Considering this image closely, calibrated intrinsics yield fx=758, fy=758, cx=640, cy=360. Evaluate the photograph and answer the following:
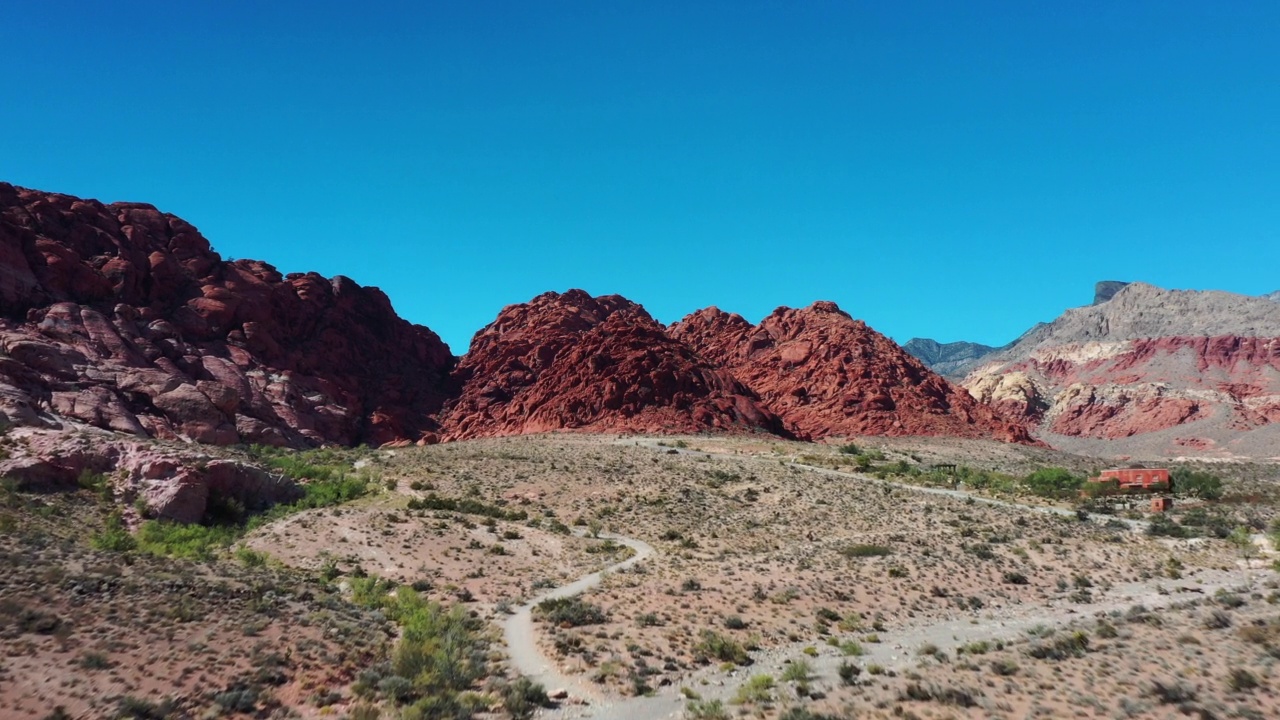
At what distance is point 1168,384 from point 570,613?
541ft

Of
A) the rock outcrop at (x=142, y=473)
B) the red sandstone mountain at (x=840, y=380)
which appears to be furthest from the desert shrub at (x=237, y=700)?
the red sandstone mountain at (x=840, y=380)

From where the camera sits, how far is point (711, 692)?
15859mm

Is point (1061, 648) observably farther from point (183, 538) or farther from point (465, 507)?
point (183, 538)

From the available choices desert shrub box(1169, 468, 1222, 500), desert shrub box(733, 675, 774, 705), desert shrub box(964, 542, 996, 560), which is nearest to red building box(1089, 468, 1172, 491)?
desert shrub box(1169, 468, 1222, 500)

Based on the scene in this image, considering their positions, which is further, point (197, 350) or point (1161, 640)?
point (197, 350)

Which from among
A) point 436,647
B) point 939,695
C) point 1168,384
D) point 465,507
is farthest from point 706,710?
point 1168,384

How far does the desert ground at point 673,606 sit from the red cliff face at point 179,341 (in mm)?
22351

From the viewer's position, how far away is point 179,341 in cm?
6475

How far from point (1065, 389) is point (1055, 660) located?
169m

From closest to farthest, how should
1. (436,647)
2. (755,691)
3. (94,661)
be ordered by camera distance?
(94,661)
(755,691)
(436,647)

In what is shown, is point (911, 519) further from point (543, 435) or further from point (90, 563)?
point (543, 435)

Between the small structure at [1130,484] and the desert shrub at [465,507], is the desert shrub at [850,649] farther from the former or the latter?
the small structure at [1130,484]

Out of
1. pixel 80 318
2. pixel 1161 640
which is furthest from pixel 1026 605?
pixel 80 318

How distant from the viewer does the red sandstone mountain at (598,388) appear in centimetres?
7750
